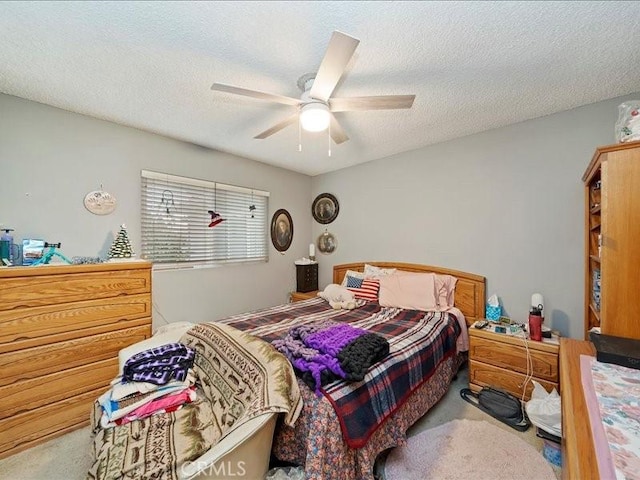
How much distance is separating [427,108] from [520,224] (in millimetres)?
1440

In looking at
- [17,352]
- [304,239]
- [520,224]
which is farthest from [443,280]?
[17,352]

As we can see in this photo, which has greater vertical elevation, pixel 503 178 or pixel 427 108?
pixel 427 108

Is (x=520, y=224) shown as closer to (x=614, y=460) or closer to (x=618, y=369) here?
(x=618, y=369)

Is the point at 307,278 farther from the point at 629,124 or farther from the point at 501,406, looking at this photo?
the point at 629,124

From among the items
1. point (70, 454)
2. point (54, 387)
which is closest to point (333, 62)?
point (54, 387)

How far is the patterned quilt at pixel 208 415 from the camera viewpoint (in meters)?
1.11

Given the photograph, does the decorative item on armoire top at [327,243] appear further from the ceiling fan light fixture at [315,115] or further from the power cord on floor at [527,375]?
the power cord on floor at [527,375]

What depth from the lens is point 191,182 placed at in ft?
9.75

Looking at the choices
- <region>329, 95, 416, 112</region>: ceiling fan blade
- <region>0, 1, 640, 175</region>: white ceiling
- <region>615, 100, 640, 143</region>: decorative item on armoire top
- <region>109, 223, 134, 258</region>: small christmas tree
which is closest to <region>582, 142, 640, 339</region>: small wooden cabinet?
<region>615, 100, 640, 143</region>: decorative item on armoire top

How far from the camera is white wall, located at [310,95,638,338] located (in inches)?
88.5

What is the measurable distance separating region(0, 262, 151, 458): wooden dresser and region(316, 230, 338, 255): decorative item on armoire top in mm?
2540

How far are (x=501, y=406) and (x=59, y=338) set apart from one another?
331 cm

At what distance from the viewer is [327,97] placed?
1603 mm
